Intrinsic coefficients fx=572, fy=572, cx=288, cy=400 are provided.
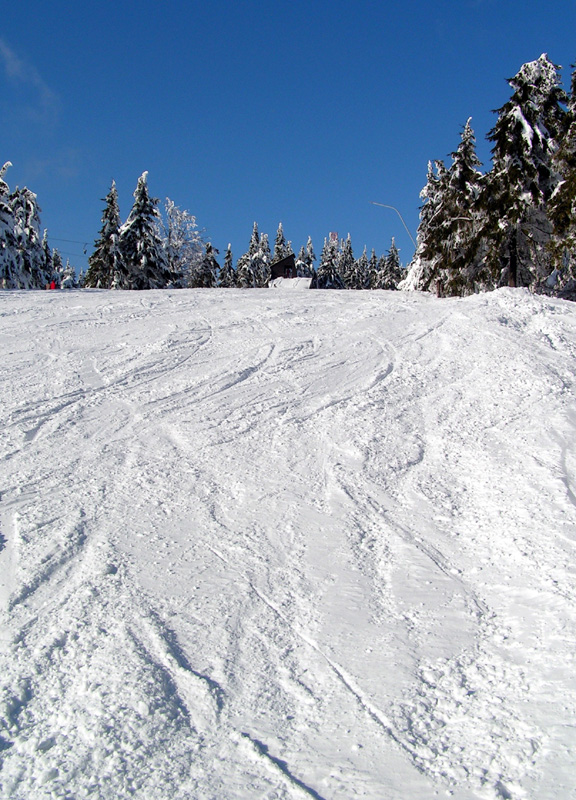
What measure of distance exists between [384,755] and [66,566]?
3054 mm

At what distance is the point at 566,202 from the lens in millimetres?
22281

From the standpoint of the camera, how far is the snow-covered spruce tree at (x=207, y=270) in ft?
200

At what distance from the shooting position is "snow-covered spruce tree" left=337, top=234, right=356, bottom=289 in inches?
3182

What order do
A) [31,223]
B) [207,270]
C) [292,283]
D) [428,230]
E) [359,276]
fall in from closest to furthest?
[428,230] → [31,223] → [292,283] → [207,270] → [359,276]

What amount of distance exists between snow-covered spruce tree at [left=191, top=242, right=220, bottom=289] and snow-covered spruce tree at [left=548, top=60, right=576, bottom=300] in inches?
1664

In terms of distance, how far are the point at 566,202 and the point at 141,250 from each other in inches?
976

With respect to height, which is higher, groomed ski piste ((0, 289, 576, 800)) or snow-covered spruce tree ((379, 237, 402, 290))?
snow-covered spruce tree ((379, 237, 402, 290))

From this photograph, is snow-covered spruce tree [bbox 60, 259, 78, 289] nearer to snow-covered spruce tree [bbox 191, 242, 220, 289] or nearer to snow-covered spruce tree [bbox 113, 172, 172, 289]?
snow-covered spruce tree [bbox 191, 242, 220, 289]

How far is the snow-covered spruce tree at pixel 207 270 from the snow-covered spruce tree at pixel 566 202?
42269 mm

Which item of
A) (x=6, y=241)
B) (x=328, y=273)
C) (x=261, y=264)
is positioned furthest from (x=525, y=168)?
(x=328, y=273)

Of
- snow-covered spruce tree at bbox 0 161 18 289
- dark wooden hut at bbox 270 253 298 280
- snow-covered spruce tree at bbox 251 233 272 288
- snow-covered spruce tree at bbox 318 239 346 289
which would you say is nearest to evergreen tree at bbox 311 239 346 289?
snow-covered spruce tree at bbox 318 239 346 289

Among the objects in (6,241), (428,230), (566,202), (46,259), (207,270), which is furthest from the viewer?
(207,270)

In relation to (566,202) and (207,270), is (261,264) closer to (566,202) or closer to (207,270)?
(207,270)

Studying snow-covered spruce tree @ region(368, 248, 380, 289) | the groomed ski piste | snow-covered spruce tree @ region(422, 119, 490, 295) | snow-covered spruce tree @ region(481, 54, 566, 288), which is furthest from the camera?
snow-covered spruce tree @ region(368, 248, 380, 289)
